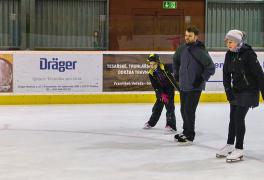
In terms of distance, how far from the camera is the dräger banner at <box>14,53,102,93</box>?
1154 centimetres

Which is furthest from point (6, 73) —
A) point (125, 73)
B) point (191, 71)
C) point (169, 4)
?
point (191, 71)

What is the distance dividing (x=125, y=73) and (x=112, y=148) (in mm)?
5426

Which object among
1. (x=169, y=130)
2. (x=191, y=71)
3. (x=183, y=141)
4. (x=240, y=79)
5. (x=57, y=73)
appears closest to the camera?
(x=240, y=79)

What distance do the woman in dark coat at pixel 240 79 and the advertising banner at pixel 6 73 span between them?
642 cm

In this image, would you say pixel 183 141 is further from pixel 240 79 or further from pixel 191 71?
pixel 240 79

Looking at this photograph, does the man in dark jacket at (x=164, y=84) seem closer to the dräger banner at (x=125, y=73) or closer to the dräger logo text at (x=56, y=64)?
the dräger banner at (x=125, y=73)

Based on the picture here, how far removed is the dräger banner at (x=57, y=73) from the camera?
11.5m

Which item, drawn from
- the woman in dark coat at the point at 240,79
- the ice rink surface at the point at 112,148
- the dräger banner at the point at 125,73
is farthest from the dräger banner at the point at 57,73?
the woman in dark coat at the point at 240,79

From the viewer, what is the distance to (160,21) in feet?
47.5

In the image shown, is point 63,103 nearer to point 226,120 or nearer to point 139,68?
point 139,68

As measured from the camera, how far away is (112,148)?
22.2 feet

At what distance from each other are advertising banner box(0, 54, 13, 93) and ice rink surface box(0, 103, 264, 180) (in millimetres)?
954

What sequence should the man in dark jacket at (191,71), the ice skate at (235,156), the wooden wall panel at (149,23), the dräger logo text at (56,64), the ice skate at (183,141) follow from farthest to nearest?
1. the wooden wall panel at (149,23)
2. the dräger logo text at (56,64)
3. the ice skate at (183,141)
4. the man in dark jacket at (191,71)
5. the ice skate at (235,156)

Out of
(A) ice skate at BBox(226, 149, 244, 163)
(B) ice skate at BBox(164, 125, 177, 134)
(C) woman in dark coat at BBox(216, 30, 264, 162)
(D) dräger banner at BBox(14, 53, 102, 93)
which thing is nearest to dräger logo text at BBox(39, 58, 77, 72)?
(D) dräger banner at BBox(14, 53, 102, 93)
